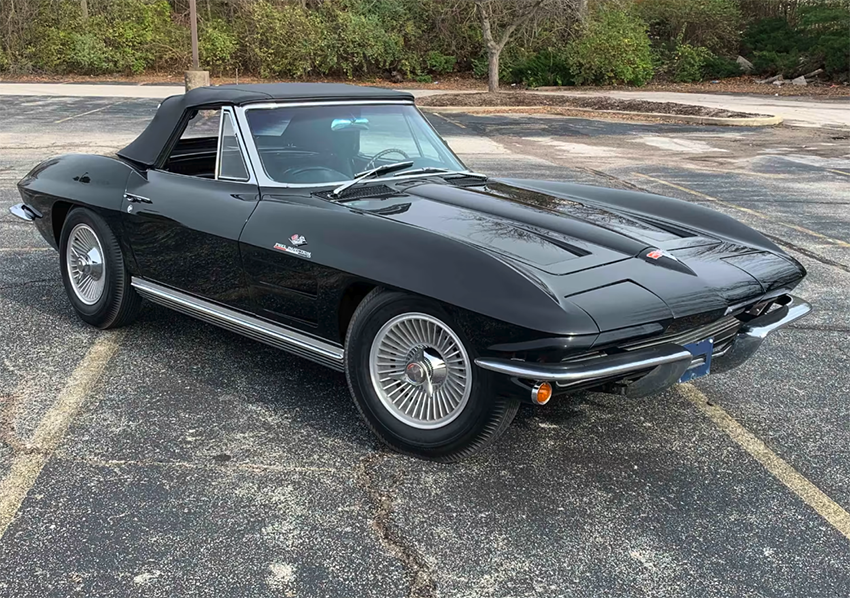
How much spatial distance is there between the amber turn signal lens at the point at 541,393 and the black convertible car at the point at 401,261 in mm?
17

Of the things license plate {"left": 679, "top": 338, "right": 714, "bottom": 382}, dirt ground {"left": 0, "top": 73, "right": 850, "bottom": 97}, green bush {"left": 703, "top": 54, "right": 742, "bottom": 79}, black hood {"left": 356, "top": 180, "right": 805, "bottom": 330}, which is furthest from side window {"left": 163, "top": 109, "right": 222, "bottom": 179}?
green bush {"left": 703, "top": 54, "right": 742, "bottom": 79}

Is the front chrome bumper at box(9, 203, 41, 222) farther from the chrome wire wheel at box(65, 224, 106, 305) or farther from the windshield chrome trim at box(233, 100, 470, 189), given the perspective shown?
the windshield chrome trim at box(233, 100, 470, 189)

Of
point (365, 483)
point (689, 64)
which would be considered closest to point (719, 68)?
point (689, 64)

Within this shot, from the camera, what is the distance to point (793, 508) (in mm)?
3064

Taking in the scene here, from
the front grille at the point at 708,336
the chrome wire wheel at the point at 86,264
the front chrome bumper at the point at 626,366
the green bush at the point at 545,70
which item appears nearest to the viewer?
the front chrome bumper at the point at 626,366

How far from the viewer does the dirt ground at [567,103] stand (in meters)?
20.1

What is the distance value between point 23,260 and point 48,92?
69.1 feet

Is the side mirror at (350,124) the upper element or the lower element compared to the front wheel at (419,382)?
upper

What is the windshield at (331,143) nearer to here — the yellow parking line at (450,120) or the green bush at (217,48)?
the yellow parking line at (450,120)

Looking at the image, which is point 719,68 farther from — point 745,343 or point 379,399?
point 379,399

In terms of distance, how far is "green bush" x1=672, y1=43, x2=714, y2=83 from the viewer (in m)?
31.5

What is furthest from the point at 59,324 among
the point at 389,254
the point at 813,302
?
the point at 813,302

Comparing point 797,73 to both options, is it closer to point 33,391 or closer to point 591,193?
point 591,193

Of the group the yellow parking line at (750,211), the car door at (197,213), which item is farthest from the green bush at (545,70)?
the car door at (197,213)
